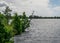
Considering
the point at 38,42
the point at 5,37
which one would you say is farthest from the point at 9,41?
the point at 38,42

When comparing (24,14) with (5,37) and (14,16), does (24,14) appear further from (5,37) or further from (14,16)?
(5,37)

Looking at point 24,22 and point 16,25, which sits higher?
point 16,25

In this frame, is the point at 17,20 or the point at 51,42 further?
the point at 17,20

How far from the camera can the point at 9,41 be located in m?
35.4

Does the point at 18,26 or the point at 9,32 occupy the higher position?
the point at 9,32

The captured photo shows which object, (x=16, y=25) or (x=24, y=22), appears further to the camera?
(x=24, y=22)

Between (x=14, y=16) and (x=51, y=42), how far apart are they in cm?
2264

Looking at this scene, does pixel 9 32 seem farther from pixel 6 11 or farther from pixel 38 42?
pixel 6 11

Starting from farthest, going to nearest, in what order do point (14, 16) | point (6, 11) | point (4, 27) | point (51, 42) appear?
point (14, 16), point (6, 11), point (51, 42), point (4, 27)

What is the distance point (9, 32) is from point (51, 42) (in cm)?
2002

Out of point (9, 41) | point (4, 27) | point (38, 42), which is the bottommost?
point (38, 42)

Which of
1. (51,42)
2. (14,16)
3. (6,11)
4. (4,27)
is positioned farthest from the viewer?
(14,16)

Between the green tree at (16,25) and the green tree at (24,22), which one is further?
the green tree at (24,22)

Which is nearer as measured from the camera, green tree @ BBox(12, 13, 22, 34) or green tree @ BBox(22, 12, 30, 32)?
green tree @ BBox(12, 13, 22, 34)
